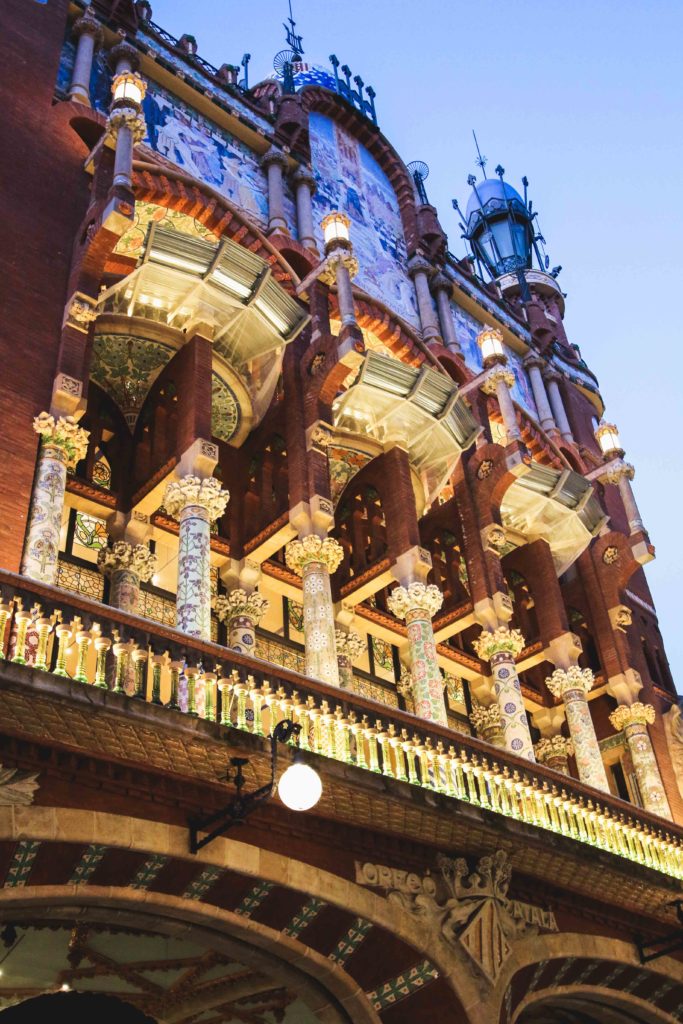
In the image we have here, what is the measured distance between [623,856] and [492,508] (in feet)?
20.6

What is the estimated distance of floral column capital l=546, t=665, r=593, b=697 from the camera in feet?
61.3

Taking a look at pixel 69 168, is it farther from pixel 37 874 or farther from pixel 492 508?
pixel 37 874

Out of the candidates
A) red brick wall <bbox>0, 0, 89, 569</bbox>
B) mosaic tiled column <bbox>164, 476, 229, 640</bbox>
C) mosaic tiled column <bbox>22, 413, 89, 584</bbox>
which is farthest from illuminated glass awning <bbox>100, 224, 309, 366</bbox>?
mosaic tiled column <bbox>164, 476, 229, 640</bbox>

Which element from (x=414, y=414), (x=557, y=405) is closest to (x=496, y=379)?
(x=414, y=414)

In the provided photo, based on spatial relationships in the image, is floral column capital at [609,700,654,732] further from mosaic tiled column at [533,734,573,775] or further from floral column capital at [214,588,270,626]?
floral column capital at [214,588,270,626]

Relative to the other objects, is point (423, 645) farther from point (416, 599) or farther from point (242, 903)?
point (242, 903)

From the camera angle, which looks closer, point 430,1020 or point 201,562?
point 430,1020

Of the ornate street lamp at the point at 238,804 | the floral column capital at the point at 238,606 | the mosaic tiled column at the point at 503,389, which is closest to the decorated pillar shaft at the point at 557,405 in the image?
the mosaic tiled column at the point at 503,389

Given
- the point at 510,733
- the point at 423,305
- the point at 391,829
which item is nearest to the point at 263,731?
the point at 391,829

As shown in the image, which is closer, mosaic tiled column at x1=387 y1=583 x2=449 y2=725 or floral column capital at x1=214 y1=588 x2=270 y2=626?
mosaic tiled column at x1=387 y1=583 x2=449 y2=725

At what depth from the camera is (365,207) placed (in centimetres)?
2273

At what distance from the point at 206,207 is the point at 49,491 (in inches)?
265

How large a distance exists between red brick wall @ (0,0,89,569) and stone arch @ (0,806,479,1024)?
3.48 metres

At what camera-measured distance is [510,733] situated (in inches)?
648
